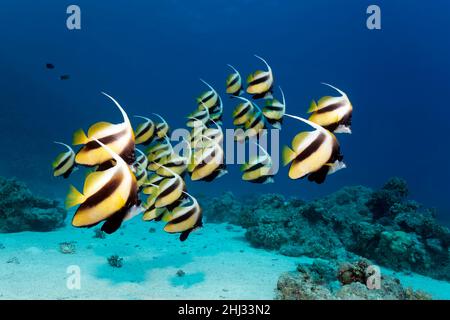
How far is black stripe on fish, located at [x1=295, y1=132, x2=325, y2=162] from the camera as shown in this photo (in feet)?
8.90

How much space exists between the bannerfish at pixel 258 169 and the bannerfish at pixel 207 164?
537mm

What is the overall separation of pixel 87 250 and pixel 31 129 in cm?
2737

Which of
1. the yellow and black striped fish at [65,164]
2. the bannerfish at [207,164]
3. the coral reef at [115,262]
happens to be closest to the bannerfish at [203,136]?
the bannerfish at [207,164]

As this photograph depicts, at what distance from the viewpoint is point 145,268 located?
6723 mm

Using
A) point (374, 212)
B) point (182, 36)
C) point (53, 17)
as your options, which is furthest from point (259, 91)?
point (182, 36)

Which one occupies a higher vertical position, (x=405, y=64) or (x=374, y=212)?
(x=405, y=64)

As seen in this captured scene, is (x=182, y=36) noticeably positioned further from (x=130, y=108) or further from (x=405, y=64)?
(x=405, y=64)

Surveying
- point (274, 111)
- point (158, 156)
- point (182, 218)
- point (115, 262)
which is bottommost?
point (115, 262)

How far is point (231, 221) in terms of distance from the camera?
11.8 m

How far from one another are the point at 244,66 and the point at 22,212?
95.5 m

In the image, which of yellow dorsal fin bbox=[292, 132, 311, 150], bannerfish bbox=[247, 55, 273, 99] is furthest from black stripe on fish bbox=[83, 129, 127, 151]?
bannerfish bbox=[247, 55, 273, 99]

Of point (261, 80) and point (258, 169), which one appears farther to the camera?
point (261, 80)

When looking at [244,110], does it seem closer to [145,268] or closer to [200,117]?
[200,117]

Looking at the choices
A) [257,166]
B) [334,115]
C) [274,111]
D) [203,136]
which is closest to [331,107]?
[334,115]
